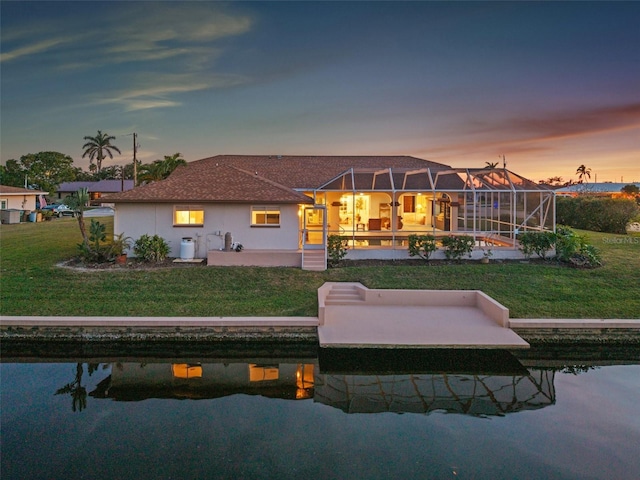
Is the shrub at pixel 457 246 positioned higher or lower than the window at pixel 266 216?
lower

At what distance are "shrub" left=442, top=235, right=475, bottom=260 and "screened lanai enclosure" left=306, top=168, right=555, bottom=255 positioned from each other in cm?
84

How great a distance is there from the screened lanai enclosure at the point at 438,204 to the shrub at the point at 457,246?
0.84 meters

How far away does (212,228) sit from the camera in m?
16.9

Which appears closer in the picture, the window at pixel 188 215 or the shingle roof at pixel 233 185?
the shingle roof at pixel 233 185

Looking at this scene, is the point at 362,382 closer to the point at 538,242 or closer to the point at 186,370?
the point at 186,370

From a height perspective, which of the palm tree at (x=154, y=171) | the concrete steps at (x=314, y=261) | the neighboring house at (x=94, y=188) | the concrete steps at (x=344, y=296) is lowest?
the concrete steps at (x=344, y=296)

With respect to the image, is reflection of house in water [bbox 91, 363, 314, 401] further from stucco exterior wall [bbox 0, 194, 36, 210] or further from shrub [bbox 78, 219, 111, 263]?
stucco exterior wall [bbox 0, 194, 36, 210]

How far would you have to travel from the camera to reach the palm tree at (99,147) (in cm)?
6500

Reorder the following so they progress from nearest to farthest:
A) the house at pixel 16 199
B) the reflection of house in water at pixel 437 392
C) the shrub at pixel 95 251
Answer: the reflection of house in water at pixel 437 392 < the shrub at pixel 95 251 < the house at pixel 16 199

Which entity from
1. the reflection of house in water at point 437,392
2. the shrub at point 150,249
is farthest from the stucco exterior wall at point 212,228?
the reflection of house in water at point 437,392

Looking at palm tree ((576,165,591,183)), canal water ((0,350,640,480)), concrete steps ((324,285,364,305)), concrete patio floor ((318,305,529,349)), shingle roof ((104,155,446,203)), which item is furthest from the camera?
palm tree ((576,165,591,183))

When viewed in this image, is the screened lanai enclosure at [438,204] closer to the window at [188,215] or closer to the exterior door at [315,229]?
the exterior door at [315,229]

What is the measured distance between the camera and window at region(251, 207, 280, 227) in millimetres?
17031

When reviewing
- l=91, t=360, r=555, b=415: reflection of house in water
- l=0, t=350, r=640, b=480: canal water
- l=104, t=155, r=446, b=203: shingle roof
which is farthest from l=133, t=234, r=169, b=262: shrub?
l=91, t=360, r=555, b=415: reflection of house in water
